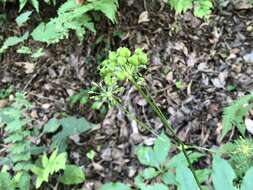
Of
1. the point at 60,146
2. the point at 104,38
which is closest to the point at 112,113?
the point at 60,146

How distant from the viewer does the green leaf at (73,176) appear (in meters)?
3.08

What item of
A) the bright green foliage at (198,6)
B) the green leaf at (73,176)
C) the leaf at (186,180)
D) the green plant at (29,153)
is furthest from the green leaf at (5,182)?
the leaf at (186,180)

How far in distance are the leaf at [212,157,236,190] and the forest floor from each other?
1.51 meters

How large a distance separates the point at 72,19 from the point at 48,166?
1.21 m

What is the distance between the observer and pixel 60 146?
3.26 metres

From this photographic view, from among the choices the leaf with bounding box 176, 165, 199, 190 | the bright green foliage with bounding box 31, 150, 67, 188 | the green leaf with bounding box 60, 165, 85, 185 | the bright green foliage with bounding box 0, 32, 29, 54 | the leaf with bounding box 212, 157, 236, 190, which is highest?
the leaf with bounding box 212, 157, 236, 190

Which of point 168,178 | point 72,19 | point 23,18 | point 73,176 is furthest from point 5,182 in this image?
point 23,18

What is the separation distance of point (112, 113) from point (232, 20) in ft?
3.77

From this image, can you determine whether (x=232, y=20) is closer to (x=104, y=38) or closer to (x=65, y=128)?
(x=104, y=38)

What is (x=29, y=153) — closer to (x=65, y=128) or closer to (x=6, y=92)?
(x=65, y=128)

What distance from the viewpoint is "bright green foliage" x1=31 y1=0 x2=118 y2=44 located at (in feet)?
11.5

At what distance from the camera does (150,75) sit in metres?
3.46

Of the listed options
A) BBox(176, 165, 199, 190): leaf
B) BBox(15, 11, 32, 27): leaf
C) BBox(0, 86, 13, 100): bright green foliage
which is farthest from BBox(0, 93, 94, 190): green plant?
BBox(176, 165, 199, 190): leaf

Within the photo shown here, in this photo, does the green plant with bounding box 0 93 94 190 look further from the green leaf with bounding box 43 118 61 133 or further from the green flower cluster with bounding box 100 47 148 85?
the green flower cluster with bounding box 100 47 148 85
